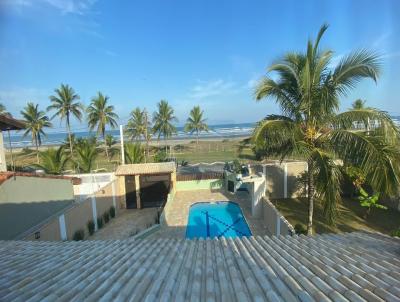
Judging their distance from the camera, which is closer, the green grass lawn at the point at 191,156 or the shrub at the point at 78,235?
the shrub at the point at 78,235

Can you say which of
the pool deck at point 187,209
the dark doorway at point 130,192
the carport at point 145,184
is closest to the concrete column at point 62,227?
the pool deck at point 187,209

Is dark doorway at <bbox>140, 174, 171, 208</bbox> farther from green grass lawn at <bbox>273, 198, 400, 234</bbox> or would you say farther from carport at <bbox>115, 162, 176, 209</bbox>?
green grass lawn at <bbox>273, 198, 400, 234</bbox>

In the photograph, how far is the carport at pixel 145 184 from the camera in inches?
672

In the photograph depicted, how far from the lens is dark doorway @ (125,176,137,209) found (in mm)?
17203

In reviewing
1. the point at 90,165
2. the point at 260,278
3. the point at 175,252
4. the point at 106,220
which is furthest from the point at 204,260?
the point at 90,165

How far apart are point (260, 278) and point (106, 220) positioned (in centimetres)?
1275

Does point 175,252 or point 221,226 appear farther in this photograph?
point 221,226

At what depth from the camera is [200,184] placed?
64.5 feet

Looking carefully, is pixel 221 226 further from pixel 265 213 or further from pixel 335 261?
pixel 335 261

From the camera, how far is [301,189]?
15609mm

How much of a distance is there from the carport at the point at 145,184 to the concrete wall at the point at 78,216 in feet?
2.95

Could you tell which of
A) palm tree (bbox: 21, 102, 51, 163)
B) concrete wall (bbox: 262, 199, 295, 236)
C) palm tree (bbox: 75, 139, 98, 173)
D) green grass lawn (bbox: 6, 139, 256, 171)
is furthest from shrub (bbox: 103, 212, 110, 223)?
palm tree (bbox: 21, 102, 51, 163)

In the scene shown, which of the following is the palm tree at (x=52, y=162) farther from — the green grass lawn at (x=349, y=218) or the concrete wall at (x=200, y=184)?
the green grass lawn at (x=349, y=218)

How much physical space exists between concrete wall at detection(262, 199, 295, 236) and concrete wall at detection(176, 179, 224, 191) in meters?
6.73
